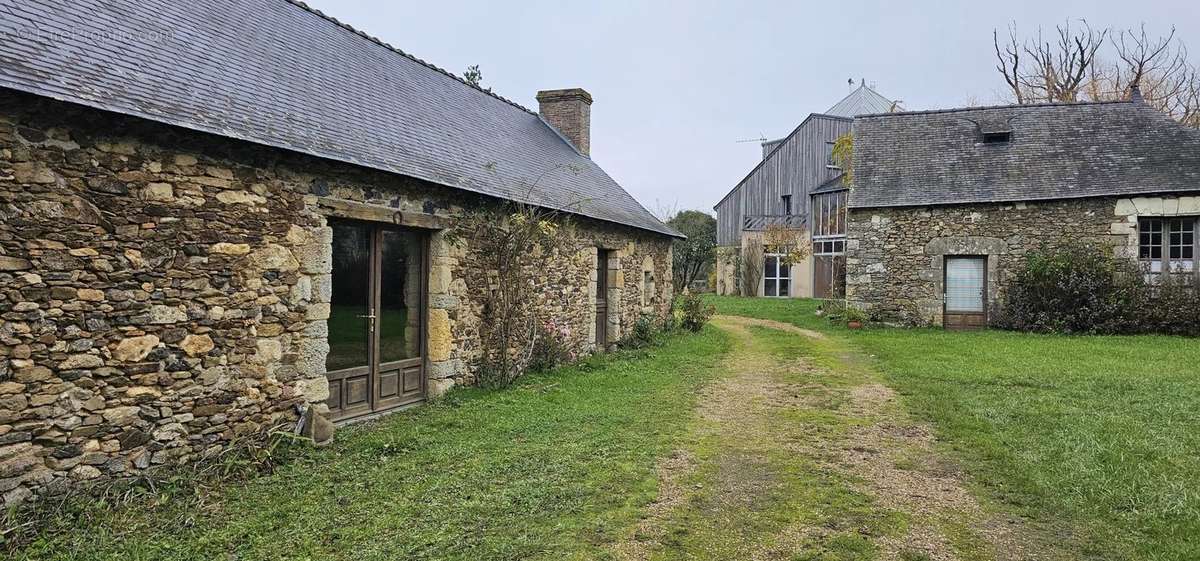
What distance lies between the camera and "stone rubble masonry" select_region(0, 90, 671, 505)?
3678 mm

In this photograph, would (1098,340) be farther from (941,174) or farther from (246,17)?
(246,17)

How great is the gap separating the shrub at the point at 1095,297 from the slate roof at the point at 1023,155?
1360 millimetres

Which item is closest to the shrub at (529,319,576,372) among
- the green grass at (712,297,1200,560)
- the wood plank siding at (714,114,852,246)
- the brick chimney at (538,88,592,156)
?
the green grass at (712,297,1200,560)

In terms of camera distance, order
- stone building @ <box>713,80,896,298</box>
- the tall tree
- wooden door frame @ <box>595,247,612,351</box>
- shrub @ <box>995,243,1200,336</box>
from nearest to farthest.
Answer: wooden door frame @ <box>595,247,612,351</box> < shrub @ <box>995,243,1200,336</box> < stone building @ <box>713,80,896,298</box> < the tall tree

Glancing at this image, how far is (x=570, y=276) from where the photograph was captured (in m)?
9.43

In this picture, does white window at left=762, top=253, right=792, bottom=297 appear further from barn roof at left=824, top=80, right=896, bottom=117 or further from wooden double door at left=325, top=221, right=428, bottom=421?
wooden double door at left=325, top=221, right=428, bottom=421

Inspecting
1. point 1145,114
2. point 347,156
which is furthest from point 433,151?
point 1145,114

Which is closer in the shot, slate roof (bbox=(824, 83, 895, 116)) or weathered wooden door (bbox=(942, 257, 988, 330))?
weathered wooden door (bbox=(942, 257, 988, 330))

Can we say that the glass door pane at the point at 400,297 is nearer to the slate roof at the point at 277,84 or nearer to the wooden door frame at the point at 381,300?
the wooden door frame at the point at 381,300

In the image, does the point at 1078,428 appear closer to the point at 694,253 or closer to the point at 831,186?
the point at 831,186

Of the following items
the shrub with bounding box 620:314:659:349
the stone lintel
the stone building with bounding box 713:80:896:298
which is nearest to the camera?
the stone lintel

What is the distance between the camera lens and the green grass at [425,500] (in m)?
3.40

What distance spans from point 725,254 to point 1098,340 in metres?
16.0

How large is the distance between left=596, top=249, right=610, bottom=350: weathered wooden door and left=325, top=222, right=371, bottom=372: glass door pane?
17.0ft
